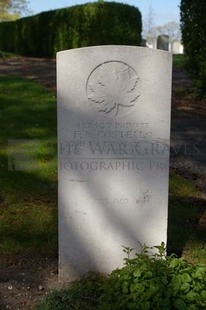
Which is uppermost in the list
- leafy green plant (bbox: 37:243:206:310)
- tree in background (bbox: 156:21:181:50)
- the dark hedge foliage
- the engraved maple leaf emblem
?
tree in background (bbox: 156:21:181:50)

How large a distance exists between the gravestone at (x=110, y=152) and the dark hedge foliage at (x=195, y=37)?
6.70m

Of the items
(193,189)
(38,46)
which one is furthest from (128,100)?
(38,46)

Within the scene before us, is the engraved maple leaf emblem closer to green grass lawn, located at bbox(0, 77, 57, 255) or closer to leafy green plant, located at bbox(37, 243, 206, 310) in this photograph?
leafy green plant, located at bbox(37, 243, 206, 310)

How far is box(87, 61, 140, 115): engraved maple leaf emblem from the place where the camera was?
326 centimetres

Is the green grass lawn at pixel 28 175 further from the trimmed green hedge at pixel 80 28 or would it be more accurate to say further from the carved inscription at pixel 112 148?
the trimmed green hedge at pixel 80 28

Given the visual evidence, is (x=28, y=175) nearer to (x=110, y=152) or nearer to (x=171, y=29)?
(x=110, y=152)

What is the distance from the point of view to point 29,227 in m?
4.38

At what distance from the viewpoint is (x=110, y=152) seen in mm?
3367

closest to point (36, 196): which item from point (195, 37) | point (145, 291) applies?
point (145, 291)

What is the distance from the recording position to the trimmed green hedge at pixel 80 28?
1436 centimetres

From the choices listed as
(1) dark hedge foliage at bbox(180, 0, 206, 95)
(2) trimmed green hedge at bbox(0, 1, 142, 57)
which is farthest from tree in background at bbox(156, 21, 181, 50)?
(1) dark hedge foliage at bbox(180, 0, 206, 95)

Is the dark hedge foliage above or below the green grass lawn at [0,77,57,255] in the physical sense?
above

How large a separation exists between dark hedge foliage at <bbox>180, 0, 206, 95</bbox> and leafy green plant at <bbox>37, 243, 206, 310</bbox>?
7.20 meters

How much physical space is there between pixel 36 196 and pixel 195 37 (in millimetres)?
5997
